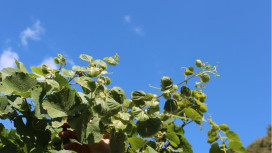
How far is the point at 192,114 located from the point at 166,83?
1.11 ft

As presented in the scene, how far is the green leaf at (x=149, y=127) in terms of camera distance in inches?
37.5

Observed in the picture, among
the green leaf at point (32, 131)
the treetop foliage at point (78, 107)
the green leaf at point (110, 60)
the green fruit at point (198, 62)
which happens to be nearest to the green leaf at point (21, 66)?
the treetop foliage at point (78, 107)

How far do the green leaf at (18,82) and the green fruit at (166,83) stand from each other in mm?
414

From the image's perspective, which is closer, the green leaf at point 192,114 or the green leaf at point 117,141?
the green leaf at point 117,141

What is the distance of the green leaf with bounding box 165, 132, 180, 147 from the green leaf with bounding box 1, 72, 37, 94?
644mm

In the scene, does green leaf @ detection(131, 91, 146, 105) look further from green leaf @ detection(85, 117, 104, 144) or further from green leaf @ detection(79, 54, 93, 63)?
green leaf @ detection(79, 54, 93, 63)

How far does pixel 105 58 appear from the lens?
1.23 meters

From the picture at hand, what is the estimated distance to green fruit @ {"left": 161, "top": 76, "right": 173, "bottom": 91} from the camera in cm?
98

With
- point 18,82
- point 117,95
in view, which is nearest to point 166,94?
point 117,95

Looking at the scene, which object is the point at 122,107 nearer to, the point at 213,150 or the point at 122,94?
the point at 122,94

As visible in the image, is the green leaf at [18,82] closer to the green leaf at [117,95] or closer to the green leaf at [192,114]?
the green leaf at [117,95]

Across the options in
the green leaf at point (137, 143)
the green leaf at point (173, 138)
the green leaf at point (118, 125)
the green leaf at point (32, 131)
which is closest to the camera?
the green leaf at point (118, 125)

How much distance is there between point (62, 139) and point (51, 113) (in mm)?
268

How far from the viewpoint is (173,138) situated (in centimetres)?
132
